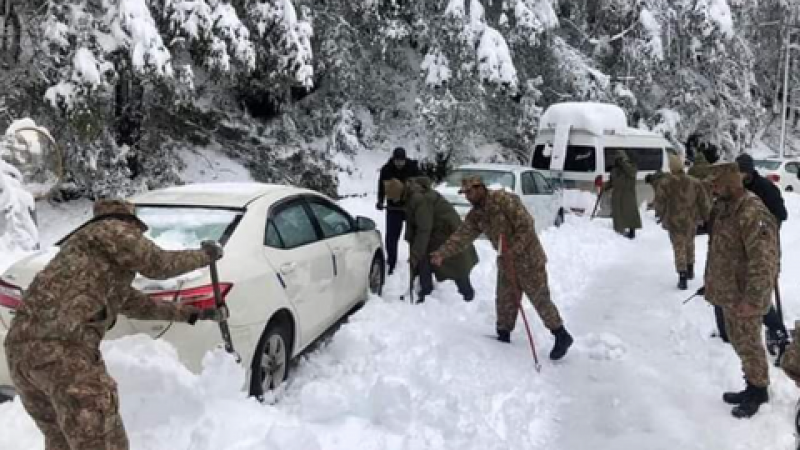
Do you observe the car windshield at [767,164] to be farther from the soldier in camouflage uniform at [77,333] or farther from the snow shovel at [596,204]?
the soldier in camouflage uniform at [77,333]

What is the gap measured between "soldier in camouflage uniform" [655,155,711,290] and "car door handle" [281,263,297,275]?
5.57 m

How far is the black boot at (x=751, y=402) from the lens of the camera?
4.80 m

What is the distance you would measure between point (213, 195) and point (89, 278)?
7.13 feet

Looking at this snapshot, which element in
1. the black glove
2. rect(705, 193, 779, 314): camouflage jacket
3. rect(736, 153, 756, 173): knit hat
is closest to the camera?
the black glove

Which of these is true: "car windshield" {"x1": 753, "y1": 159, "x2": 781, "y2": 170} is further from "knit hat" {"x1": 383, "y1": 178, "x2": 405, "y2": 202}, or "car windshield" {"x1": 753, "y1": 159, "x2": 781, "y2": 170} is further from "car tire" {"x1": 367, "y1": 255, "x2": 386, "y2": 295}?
"car tire" {"x1": 367, "y1": 255, "x2": 386, "y2": 295}

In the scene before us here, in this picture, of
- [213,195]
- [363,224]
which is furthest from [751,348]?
[213,195]

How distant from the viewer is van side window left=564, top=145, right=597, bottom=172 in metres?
14.3

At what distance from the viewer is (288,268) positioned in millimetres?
4895

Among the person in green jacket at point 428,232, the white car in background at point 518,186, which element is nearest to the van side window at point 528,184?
the white car in background at point 518,186

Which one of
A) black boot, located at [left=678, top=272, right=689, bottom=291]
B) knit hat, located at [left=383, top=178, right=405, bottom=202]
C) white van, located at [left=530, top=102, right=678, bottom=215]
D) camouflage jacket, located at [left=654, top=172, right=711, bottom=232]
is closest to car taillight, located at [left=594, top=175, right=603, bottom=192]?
white van, located at [left=530, top=102, right=678, bottom=215]

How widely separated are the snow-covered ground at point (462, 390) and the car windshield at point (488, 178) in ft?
11.0

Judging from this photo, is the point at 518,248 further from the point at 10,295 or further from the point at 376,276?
the point at 10,295

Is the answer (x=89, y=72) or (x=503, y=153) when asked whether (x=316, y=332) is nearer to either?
(x=89, y=72)

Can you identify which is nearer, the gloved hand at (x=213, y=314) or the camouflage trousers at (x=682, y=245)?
the gloved hand at (x=213, y=314)
